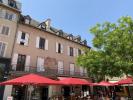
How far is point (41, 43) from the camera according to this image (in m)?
25.3

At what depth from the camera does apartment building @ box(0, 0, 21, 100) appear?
792 inches

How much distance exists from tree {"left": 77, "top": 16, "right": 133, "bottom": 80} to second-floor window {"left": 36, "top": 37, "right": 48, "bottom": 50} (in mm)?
10032

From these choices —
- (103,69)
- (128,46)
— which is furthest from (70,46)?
(128,46)

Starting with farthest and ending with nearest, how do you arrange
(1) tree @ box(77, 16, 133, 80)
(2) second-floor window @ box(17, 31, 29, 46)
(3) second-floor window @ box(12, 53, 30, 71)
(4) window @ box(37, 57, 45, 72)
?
(4) window @ box(37, 57, 45, 72), (2) second-floor window @ box(17, 31, 29, 46), (3) second-floor window @ box(12, 53, 30, 71), (1) tree @ box(77, 16, 133, 80)

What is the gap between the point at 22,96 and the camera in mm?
21281

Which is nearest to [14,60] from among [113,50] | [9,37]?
[9,37]

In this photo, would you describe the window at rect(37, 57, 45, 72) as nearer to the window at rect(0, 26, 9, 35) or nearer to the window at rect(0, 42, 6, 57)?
the window at rect(0, 42, 6, 57)

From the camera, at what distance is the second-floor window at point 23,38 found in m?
22.7

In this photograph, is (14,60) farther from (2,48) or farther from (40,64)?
(40,64)

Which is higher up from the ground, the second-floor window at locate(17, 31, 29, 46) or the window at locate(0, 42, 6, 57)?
the second-floor window at locate(17, 31, 29, 46)

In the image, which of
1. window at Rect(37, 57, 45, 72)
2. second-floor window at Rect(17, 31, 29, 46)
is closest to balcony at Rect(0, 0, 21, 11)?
second-floor window at Rect(17, 31, 29, 46)

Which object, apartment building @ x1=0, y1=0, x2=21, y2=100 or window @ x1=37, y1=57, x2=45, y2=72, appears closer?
apartment building @ x1=0, y1=0, x2=21, y2=100

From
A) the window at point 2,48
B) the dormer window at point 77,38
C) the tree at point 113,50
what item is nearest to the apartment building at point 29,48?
the window at point 2,48

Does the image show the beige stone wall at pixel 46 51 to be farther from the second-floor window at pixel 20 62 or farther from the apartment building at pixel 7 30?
the apartment building at pixel 7 30
